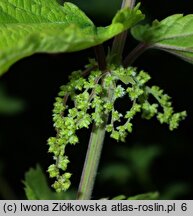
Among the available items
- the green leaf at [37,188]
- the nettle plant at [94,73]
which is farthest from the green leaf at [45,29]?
the green leaf at [37,188]

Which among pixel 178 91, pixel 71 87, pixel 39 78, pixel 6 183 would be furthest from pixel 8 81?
pixel 71 87

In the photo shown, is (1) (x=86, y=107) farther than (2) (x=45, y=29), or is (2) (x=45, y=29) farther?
(1) (x=86, y=107)

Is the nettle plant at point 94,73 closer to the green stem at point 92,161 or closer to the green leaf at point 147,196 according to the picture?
the green stem at point 92,161

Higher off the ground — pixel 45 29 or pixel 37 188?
pixel 45 29

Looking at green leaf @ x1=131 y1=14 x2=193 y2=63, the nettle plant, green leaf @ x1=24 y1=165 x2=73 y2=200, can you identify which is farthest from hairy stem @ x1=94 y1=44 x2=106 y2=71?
green leaf @ x1=24 y1=165 x2=73 y2=200

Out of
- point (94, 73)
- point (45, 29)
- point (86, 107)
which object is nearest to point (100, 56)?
point (94, 73)

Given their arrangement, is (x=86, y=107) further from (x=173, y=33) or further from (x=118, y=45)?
(x=173, y=33)
